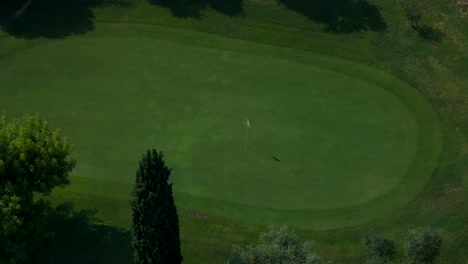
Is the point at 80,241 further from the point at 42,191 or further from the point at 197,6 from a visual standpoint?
the point at 197,6

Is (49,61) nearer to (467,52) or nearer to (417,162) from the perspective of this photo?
(417,162)

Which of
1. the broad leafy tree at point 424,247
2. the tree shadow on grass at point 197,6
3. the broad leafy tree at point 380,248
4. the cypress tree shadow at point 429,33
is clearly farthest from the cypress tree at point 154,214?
the cypress tree shadow at point 429,33

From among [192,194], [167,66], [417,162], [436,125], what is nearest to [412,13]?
[436,125]

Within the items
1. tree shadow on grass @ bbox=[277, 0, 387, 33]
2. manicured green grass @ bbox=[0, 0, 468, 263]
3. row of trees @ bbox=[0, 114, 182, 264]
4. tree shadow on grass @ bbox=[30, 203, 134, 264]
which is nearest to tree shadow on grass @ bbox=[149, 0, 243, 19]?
manicured green grass @ bbox=[0, 0, 468, 263]

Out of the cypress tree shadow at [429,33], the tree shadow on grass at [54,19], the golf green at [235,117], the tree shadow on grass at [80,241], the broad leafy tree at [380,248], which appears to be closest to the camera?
the broad leafy tree at [380,248]

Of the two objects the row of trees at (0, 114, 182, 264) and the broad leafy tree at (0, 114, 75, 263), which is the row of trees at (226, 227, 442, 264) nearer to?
the row of trees at (0, 114, 182, 264)

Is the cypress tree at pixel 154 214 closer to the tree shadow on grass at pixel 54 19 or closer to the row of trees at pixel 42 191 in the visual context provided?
the row of trees at pixel 42 191
